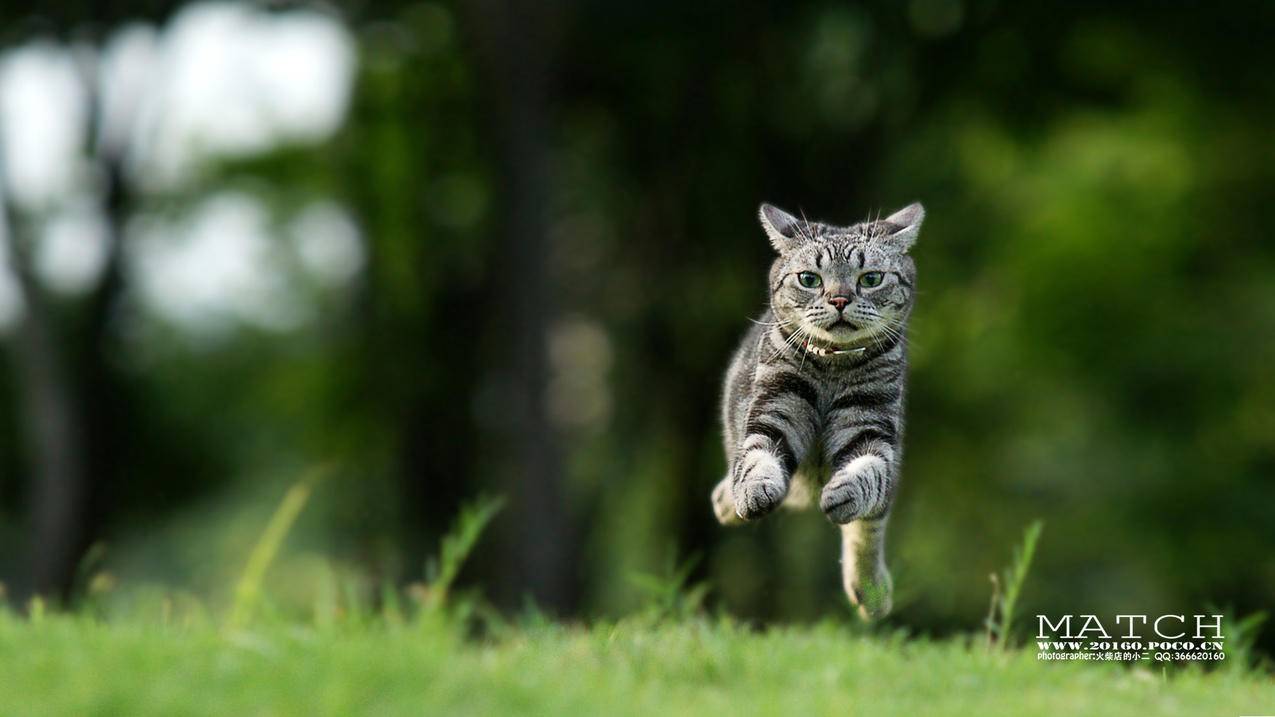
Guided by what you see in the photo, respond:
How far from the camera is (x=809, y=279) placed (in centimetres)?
390

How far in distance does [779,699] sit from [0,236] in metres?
17.8

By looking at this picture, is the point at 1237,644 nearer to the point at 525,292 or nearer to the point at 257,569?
the point at 257,569

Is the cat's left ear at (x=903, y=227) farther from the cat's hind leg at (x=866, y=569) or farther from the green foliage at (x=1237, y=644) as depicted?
the green foliage at (x=1237, y=644)

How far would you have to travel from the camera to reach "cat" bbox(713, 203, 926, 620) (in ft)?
12.5

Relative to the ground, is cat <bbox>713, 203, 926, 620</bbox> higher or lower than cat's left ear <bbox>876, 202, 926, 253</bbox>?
lower

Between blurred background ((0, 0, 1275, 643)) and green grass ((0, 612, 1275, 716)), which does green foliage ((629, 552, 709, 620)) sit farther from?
blurred background ((0, 0, 1275, 643))

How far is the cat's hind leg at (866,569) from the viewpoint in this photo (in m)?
4.29

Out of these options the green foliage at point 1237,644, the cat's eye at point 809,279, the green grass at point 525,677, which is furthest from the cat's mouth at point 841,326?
the green foliage at point 1237,644

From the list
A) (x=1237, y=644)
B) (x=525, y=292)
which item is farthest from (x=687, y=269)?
(x=1237, y=644)

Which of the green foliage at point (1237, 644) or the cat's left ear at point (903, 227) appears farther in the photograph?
the green foliage at point (1237, 644)

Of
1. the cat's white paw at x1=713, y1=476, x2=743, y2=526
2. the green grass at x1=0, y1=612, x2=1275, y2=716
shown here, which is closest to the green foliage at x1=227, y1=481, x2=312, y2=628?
the green grass at x1=0, y1=612, x2=1275, y2=716

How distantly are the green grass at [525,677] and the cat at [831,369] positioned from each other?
2.63ft

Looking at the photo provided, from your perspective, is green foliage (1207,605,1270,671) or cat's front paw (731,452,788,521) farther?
green foliage (1207,605,1270,671)

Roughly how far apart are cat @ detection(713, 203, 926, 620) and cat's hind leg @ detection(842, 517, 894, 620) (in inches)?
0.4
